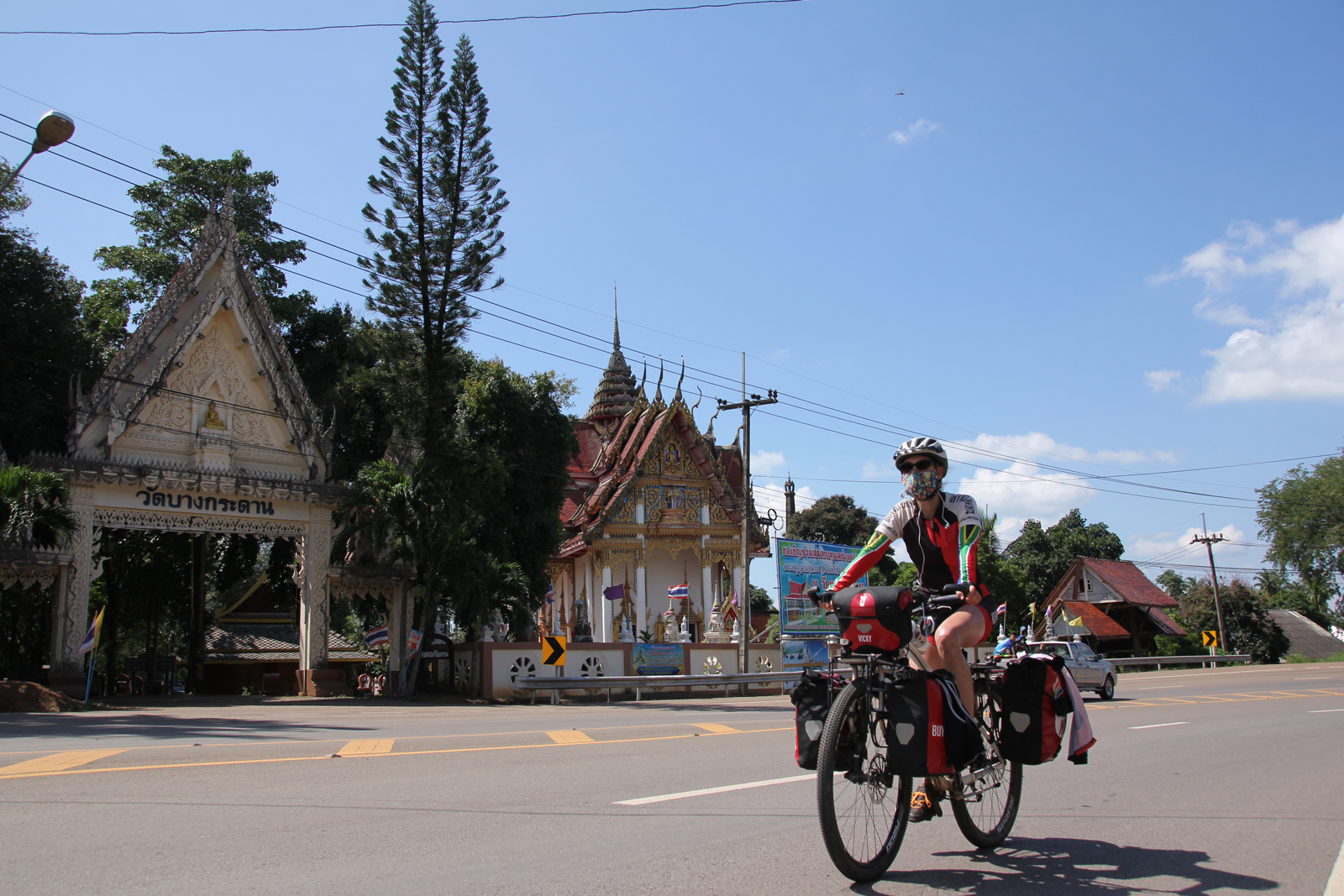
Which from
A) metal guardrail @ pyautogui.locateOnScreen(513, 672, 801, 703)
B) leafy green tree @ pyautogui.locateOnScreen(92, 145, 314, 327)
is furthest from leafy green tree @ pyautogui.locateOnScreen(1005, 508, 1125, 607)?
leafy green tree @ pyautogui.locateOnScreen(92, 145, 314, 327)

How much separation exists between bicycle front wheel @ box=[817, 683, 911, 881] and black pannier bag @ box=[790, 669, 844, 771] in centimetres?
12

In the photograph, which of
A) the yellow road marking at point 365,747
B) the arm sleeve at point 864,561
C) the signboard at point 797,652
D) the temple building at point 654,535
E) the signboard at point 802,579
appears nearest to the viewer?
the arm sleeve at point 864,561

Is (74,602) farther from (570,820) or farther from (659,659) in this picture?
(570,820)

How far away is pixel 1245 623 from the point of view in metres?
53.5

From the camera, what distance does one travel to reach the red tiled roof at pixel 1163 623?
166 ft

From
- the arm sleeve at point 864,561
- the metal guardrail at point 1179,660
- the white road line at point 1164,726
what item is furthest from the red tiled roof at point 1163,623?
the arm sleeve at point 864,561

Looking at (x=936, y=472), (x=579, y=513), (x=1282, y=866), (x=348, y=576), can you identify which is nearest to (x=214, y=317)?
(x=348, y=576)

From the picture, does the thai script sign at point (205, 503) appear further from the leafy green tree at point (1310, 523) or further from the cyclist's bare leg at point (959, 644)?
the leafy green tree at point (1310, 523)

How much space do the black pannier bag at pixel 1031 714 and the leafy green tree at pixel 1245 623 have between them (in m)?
55.5

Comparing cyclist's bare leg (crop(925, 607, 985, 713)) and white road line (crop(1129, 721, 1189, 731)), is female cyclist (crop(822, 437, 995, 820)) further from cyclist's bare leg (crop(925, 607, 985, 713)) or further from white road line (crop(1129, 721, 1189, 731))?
white road line (crop(1129, 721, 1189, 731))

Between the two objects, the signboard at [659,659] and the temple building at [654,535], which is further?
the temple building at [654,535]

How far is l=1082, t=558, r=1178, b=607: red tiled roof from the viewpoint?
5003cm

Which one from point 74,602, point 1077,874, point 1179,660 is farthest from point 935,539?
point 1179,660

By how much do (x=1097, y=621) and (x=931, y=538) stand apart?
47.7 m
